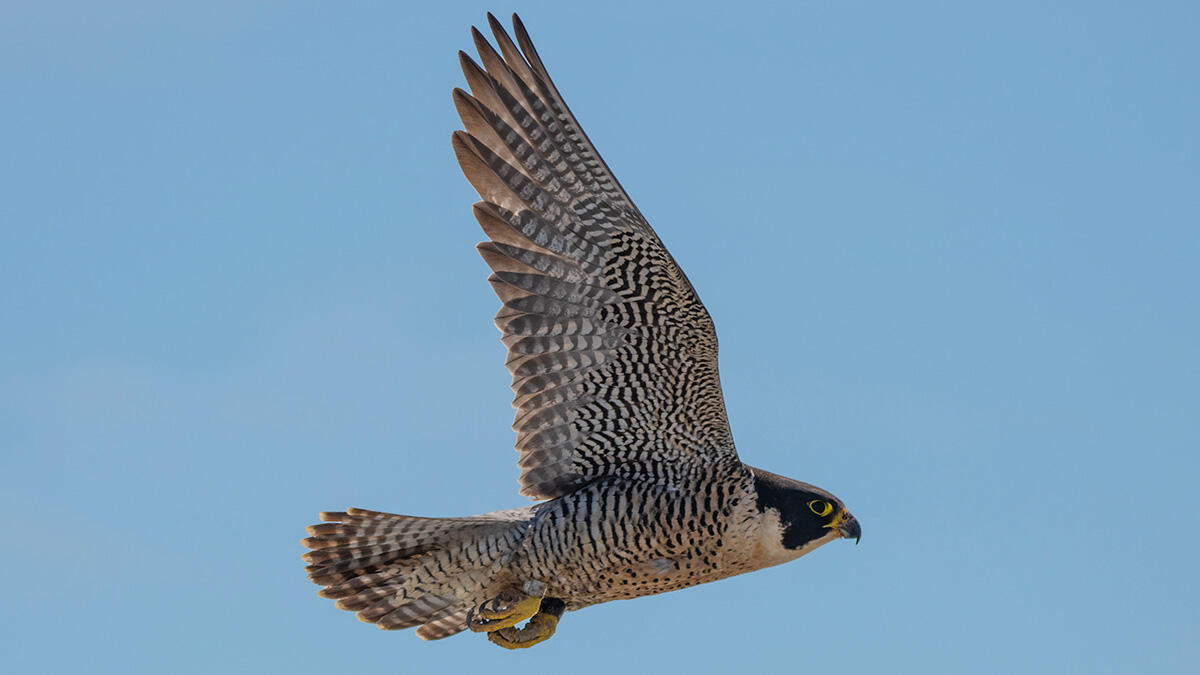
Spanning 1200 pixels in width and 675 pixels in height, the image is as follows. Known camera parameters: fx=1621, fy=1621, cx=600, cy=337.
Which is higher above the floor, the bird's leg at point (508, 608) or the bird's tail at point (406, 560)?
the bird's tail at point (406, 560)

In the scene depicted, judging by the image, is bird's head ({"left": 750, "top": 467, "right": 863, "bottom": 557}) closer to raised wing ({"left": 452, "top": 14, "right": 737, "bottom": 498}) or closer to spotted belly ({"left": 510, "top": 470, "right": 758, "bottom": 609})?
spotted belly ({"left": 510, "top": 470, "right": 758, "bottom": 609})

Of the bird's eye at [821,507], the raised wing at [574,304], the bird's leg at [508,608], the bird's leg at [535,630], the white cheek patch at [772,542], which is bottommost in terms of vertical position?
the bird's leg at [535,630]

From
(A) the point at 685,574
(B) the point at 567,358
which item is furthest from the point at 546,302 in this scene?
(A) the point at 685,574

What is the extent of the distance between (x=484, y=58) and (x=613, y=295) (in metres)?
1.84

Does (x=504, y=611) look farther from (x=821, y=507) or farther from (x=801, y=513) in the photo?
(x=821, y=507)

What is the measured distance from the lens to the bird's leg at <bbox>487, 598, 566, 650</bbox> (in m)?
11.6

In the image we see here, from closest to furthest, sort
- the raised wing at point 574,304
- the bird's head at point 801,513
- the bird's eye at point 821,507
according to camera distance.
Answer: the raised wing at point 574,304
the bird's head at point 801,513
the bird's eye at point 821,507

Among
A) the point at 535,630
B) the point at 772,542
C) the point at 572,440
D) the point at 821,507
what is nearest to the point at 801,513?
the point at 821,507

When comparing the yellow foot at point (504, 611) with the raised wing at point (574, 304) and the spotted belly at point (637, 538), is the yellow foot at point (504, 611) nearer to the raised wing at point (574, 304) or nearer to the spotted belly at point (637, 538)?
the spotted belly at point (637, 538)

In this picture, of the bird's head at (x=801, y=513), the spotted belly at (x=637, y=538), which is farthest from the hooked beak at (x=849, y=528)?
the spotted belly at (x=637, y=538)

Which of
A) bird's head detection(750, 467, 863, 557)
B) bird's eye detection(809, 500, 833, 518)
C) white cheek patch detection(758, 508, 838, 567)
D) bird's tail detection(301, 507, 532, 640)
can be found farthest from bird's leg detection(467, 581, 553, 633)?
bird's eye detection(809, 500, 833, 518)

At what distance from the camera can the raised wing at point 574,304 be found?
11047 mm

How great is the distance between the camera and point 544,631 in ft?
38.2

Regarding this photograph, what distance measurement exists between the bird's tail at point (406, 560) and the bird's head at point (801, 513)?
5.56 ft
